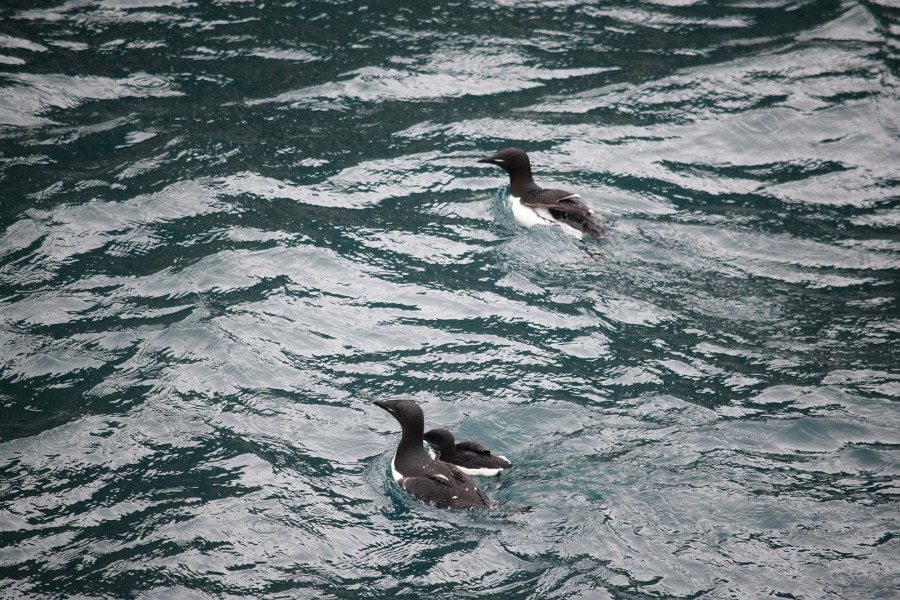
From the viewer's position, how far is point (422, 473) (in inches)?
309

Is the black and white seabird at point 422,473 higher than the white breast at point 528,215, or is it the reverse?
the white breast at point 528,215

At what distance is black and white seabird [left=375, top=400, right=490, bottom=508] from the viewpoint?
25.3 feet

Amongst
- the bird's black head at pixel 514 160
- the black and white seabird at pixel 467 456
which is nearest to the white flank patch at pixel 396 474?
the black and white seabird at pixel 467 456

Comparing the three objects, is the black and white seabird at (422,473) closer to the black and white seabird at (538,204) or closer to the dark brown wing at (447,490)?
the dark brown wing at (447,490)

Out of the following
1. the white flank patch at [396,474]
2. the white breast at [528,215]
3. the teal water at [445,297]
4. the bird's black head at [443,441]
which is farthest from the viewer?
the white breast at [528,215]

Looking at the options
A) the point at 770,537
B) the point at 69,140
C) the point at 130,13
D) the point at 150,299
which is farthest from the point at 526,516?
the point at 130,13

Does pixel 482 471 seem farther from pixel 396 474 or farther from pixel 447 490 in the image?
pixel 396 474

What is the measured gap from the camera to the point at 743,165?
43.3 feet

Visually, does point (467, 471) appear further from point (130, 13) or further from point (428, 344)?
point (130, 13)

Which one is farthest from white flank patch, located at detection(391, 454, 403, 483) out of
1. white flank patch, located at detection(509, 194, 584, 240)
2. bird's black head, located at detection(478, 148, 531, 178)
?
bird's black head, located at detection(478, 148, 531, 178)

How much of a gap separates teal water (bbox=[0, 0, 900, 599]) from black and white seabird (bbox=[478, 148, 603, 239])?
285 mm

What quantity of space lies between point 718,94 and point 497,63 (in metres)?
3.85

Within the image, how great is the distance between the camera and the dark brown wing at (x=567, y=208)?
1130 cm

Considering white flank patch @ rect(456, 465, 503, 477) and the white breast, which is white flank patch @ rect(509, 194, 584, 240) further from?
white flank patch @ rect(456, 465, 503, 477)
